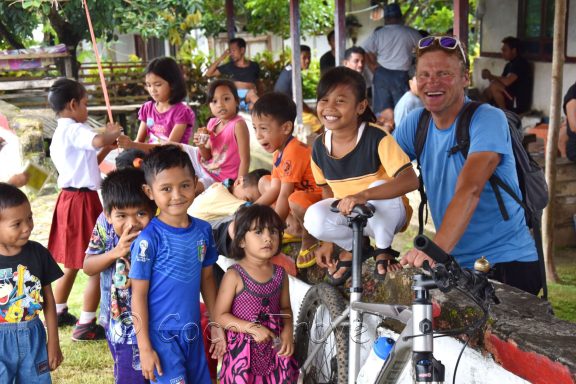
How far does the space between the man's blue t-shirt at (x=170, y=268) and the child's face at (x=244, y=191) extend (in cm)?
137

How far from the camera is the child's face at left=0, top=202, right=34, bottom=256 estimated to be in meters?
3.18

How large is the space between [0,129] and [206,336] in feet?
7.08

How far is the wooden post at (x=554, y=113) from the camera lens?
5.45 meters

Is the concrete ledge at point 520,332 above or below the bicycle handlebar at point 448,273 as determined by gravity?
below

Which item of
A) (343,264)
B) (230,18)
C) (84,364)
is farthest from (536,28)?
(84,364)

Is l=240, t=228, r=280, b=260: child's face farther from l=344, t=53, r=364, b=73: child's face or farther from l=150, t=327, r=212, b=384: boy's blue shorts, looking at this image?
l=344, t=53, r=364, b=73: child's face

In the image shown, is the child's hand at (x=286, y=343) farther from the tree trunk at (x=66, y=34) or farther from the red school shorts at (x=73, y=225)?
the tree trunk at (x=66, y=34)

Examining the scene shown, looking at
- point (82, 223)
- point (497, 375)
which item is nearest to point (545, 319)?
point (497, 375)

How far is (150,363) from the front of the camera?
3074mm

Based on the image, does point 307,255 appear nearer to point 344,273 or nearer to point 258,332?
point 344,273

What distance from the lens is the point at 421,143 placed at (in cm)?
317

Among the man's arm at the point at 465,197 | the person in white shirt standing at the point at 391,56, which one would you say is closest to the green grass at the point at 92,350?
the man's arm at the point at 465,197

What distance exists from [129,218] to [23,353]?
766 millimetres

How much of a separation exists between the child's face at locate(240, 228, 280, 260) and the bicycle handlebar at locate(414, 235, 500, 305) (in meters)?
1.39
